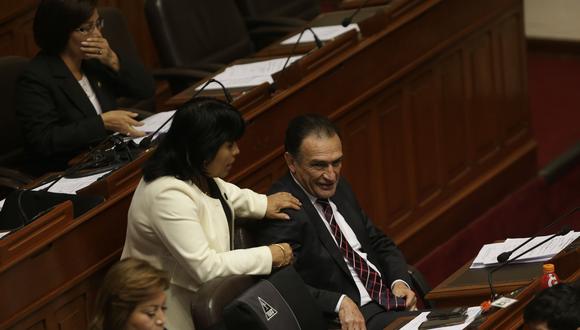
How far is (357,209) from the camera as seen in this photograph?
2.61 meters

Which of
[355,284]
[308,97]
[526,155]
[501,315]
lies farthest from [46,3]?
[526,155]

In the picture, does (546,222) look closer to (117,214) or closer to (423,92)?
(423,92)

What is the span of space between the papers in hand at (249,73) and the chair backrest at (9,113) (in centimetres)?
43

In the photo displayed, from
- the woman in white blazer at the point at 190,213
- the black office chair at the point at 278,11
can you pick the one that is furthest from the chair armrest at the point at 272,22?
the woman in white blazer at the point at 190,213

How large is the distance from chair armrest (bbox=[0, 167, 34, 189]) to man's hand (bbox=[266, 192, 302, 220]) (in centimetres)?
60

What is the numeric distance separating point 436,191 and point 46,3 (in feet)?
4.16

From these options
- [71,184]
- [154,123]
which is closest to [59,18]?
[154,123]

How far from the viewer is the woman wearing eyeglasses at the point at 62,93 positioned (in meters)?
2.68

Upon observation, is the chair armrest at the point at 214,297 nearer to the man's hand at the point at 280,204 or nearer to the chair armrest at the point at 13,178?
the man's hand at the point at 280,204

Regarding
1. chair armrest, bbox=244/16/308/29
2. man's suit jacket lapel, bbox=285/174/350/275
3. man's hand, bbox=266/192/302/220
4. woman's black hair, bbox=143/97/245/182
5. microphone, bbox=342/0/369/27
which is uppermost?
woman's black hair, bbox=143/97/245/182

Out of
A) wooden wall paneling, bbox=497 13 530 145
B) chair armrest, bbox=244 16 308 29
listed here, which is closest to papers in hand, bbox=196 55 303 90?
chair armrest, bbox=244 16 308 29

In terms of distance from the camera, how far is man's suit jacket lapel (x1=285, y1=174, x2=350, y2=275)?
2.49 meters

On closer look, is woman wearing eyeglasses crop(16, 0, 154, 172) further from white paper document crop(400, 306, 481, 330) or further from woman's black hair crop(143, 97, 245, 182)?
white paper document crop(400, 306, 481, 330)

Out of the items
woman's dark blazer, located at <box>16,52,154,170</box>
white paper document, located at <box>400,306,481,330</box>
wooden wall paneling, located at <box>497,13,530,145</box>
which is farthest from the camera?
wooden wall paneling, located at <box>497,13,530,145</box>
